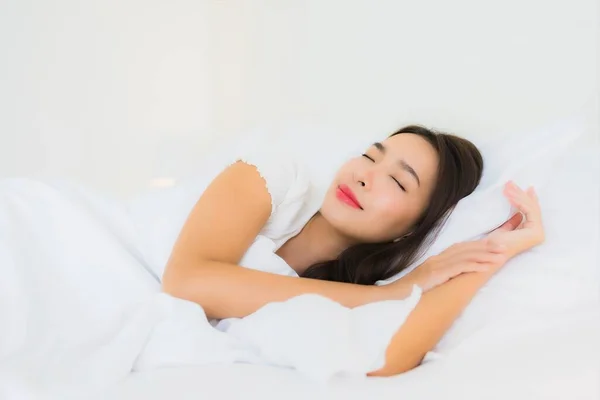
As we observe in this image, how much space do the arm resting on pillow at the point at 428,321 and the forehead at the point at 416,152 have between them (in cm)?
29

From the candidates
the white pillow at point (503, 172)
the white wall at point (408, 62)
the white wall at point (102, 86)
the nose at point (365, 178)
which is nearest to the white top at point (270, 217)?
the nose at point (365, 178)

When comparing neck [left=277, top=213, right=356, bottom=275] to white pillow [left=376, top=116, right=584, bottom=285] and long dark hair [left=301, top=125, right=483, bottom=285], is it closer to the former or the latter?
long dark hair [left=301, top=125, right=483, bottom=285]

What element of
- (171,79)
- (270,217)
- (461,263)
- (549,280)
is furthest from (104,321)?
(171,79)

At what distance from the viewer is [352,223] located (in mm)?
1316

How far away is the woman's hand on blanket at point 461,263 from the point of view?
1.15 meters

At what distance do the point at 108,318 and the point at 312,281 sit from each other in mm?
361

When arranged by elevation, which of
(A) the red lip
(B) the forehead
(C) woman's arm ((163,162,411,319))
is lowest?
(C) woman's arm ((163,162,411,319))

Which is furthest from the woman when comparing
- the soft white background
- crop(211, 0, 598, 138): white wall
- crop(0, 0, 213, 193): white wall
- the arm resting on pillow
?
crop(0, 0, 213, 193): white wall

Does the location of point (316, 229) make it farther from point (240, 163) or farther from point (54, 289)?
point (54, 289)

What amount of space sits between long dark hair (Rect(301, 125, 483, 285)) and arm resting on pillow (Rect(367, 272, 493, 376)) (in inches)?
8.7

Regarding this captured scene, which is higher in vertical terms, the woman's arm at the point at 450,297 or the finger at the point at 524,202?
the finger at the point at 524,202

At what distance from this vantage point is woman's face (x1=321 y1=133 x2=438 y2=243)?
1.30 m

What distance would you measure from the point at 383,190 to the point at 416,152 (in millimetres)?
129

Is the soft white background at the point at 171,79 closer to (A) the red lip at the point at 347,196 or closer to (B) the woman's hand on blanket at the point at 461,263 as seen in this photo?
(A) the red lip at the point at 347,196
